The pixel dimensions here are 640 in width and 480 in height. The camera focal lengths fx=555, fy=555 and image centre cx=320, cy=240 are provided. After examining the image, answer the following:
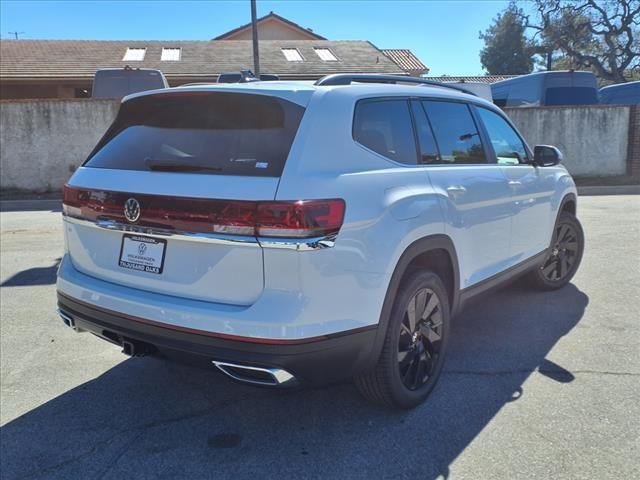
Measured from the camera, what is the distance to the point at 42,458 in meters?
2.83

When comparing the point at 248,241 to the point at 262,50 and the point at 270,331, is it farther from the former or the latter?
the point at 262,50

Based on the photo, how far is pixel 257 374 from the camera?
250cm

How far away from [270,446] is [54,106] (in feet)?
43.6

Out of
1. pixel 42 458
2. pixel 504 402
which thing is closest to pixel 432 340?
pixel 504 402

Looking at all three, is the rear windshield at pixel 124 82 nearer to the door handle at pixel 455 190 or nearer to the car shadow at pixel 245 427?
the car shadow at pixel 245 427

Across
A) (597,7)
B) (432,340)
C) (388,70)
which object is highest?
(597,7)

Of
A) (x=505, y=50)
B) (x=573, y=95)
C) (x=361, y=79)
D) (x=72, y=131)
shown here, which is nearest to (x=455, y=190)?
(x=361, y=79)

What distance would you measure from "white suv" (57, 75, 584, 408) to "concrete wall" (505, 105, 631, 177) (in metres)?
12.5

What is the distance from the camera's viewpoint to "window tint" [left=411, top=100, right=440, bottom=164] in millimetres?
3357

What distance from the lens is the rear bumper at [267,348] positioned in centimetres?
245

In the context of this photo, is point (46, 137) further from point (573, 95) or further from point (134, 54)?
point (573, 95)

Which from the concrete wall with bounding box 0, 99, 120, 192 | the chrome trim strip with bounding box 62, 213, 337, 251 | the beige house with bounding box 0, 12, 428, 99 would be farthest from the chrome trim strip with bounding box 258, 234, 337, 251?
the beige house with bounding box 0, 12, 428, 99

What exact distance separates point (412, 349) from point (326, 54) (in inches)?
933

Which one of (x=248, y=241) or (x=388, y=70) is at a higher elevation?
(x=388, y=70)
